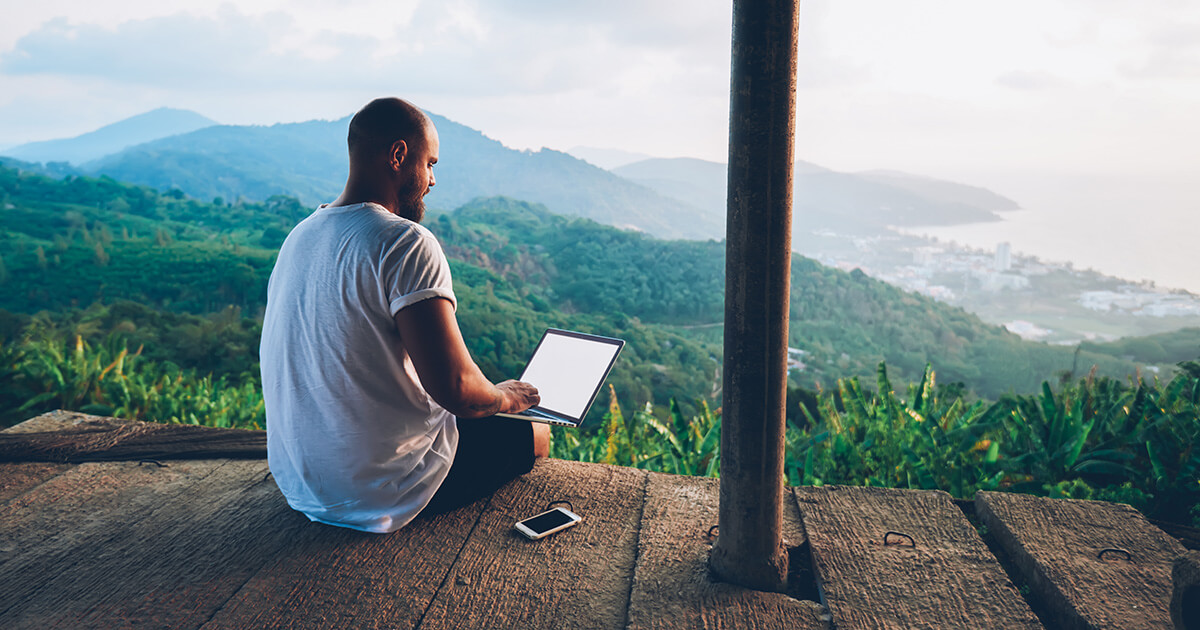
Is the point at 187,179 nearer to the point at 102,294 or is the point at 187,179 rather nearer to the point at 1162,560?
the point at 102,294

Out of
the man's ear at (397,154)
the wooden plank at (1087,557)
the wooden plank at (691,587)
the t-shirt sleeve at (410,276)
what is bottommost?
the wooden plank at (691,587)

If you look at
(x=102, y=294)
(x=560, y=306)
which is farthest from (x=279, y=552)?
(x=560, y=306)

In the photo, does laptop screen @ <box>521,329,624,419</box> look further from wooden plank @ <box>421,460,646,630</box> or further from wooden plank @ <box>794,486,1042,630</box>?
wooden plank @ <box>794,486,1042,630</box>

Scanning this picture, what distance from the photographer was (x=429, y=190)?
1.88m

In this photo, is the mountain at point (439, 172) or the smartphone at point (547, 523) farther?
the mountain at point (439, 172)

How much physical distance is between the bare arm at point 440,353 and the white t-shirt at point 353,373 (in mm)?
38

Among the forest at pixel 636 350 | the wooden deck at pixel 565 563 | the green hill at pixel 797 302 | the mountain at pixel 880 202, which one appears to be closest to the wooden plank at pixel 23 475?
the wooden deck at pixel 565 563

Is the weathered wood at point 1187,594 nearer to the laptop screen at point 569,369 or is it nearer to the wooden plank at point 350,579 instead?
the laptop screen at point 569,369

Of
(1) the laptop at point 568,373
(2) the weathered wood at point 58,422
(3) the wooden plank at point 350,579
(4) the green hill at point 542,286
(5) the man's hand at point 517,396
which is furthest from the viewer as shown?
(4) the green hill at point 542,286

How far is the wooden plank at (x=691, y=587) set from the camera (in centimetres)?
155

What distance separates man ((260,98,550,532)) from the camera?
1.64 m

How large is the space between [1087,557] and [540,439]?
5.27 feet

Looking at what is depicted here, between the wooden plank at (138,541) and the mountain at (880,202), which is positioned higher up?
the mountain at (880,202)

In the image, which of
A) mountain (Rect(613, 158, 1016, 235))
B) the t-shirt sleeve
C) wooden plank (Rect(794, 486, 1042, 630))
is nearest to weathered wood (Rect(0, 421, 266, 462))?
the t-shirt sleeve
